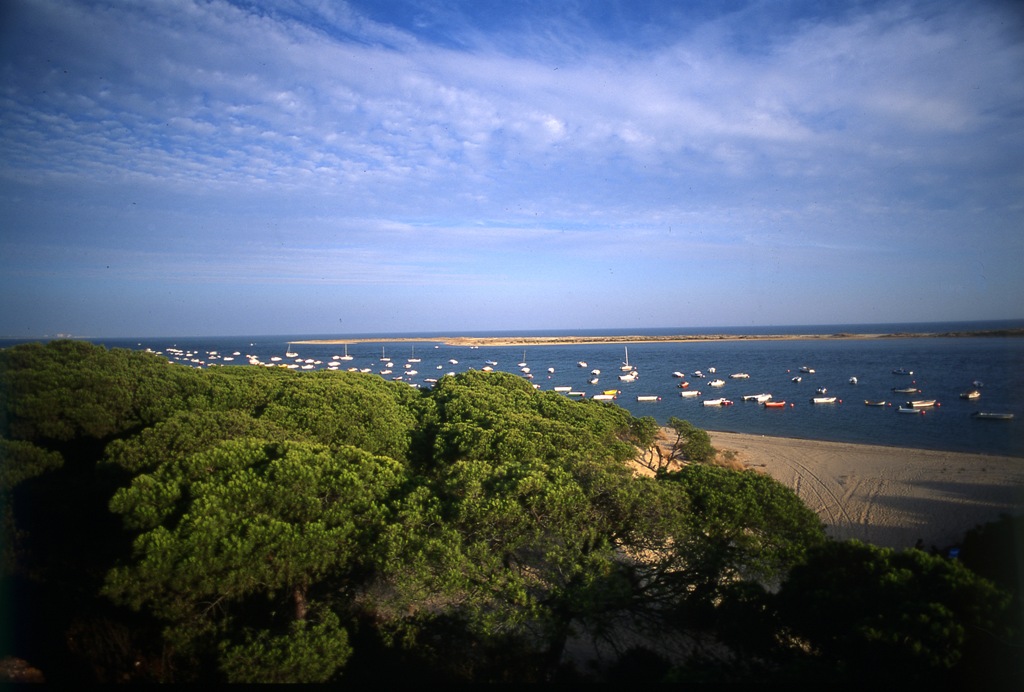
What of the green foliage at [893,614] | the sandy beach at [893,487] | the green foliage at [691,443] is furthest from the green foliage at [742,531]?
the green foliage at [691,443]

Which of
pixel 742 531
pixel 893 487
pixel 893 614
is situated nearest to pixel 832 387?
pixel 893 487

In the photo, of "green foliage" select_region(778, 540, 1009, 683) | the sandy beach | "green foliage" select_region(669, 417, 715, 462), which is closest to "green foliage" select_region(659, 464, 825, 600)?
"green foliage" select_region(778, 540, 1009, 683)

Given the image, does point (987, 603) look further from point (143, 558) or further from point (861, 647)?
point (143, 558)

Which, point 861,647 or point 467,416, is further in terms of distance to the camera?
point 467,416

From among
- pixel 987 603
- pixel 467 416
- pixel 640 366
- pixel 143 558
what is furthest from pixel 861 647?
pixel 640 366

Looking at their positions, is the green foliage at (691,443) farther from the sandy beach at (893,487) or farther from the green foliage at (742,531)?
the green foliage at (742,531)

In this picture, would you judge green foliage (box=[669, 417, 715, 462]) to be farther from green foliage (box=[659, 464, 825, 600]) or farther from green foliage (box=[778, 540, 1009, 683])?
green foliage (box=[778, 540, 1009, 683])
